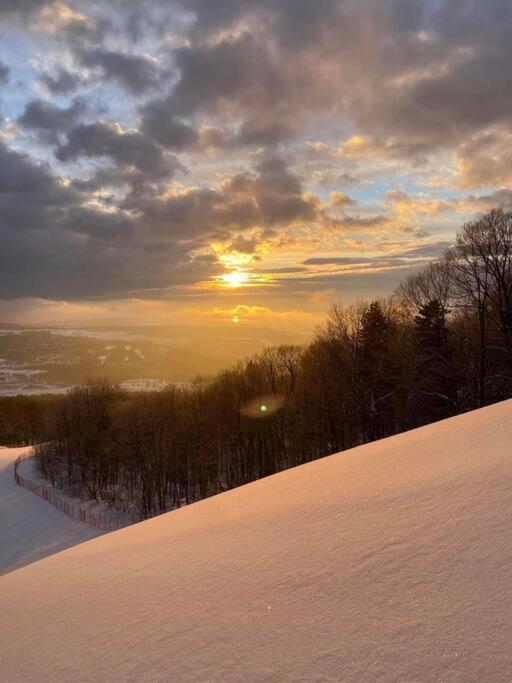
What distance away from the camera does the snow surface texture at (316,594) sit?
2.71 metres

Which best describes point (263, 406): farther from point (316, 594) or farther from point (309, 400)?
point (316, 594)

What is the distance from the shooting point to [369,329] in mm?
33781

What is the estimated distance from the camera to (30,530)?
28406mm

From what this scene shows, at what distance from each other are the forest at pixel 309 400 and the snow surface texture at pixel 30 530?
6.21m

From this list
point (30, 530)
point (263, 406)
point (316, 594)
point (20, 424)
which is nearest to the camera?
point (316, 594)

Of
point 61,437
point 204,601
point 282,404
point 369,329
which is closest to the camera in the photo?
point 204,601

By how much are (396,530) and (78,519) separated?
3139 centimetres

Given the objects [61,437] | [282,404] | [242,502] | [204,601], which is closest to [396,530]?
[204,601]

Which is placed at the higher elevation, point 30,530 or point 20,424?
point 30,530

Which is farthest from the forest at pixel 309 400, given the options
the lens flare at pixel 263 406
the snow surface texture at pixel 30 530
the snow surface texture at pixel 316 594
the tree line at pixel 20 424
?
the tree line at pixel 20 424

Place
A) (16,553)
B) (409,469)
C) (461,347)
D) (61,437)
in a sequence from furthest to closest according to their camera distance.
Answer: (61,437), (461,347), (16,553), (409,469)

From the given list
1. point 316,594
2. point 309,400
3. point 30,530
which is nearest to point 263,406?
point 309,400

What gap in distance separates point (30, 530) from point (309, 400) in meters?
20.3

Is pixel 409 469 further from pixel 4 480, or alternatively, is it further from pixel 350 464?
pixel 4 480
